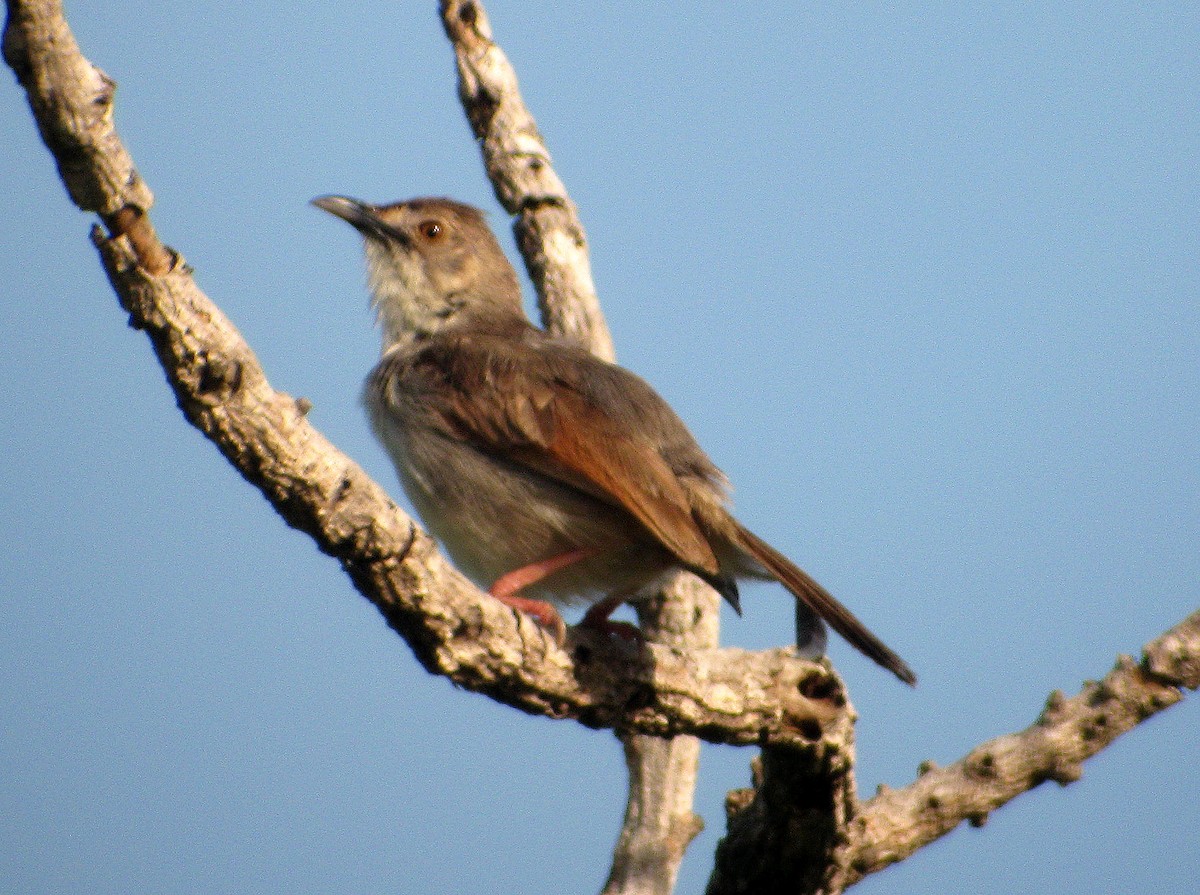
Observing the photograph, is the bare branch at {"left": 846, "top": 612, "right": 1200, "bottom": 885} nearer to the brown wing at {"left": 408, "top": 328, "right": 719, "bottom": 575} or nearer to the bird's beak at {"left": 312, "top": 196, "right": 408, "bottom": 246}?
the brown wing at {"left": 408, "top": 328, "right": 719, "bottom": 575}

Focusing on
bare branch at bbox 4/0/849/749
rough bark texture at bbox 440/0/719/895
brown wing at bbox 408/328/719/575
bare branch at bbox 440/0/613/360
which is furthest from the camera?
bare branch at bbox 440/0/613/360

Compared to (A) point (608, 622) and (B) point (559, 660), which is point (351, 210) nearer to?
(A) point (608, 622)

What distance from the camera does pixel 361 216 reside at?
7098 millimetres

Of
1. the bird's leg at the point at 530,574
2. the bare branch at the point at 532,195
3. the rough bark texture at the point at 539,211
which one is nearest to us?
the bird's leg at the point at 530,574

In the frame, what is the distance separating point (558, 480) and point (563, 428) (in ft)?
0.72

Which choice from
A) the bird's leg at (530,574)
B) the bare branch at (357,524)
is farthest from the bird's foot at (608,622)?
the bare branch at (357,524)

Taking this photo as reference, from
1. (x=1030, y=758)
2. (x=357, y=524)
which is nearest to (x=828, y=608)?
(x=1030, y=758)

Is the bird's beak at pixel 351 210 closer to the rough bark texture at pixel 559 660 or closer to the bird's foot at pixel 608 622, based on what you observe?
the bird's foot at pixel 608 622

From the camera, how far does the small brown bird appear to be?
16.7 ft

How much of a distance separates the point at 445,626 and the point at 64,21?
193 centimetres

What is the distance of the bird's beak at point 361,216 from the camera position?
23.3 feet

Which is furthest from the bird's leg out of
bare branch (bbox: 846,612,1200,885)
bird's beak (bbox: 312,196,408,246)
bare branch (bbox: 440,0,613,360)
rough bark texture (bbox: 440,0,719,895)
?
bird's beak (bbox: 312,196,408,246)

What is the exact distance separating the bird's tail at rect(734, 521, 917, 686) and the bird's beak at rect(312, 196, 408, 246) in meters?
2.95

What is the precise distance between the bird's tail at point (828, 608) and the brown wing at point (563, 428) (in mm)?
255
